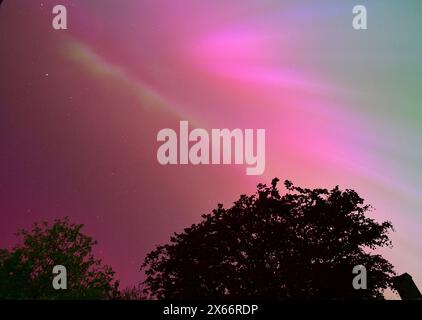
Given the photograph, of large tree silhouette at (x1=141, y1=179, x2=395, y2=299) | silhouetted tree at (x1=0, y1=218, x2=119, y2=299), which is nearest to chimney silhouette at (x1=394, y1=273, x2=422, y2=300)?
large tree silhouette at (x1=141, y1=179, x2=395, y2=299)

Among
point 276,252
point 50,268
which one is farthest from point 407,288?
point 50,268

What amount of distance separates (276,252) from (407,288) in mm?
8549

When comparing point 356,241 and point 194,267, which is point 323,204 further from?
point 194,267

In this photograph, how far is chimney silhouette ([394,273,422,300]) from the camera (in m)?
13.0

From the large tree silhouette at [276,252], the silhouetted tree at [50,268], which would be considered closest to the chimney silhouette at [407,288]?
the large tree silhouette at [276,252]

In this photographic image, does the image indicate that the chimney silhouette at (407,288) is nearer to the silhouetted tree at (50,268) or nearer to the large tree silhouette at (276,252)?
the large tree silhouette at (276,252)

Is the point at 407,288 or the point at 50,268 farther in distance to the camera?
the point at 50,268

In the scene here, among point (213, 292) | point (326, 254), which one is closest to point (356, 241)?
point (326, 254)

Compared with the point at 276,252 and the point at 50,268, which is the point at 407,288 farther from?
the point at 50,268

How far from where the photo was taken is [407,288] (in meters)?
13.7

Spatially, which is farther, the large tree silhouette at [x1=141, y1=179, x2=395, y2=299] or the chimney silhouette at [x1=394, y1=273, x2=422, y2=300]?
the large tree silhouette at [x1=141, y1=179, x2=395, y2=299]

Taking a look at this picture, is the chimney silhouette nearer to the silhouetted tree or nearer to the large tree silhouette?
the large tree silhouette

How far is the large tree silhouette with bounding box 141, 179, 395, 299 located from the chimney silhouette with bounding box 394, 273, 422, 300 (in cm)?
627
